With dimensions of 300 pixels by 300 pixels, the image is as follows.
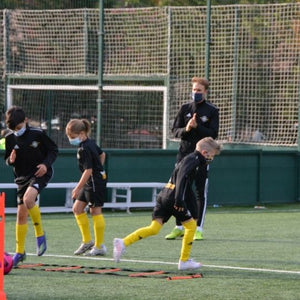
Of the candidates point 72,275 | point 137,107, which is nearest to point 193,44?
point 137,107

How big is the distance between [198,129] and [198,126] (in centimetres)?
4

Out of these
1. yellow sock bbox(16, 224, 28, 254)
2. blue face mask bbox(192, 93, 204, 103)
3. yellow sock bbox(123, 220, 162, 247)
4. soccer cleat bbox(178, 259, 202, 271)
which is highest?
blue face mask bbox(192, 93, 204, 103)

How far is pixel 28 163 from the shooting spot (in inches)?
416

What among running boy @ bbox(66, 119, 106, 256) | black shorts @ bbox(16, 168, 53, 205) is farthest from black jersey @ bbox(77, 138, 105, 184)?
black shorts @ bbox(16, 168, 53, 205)

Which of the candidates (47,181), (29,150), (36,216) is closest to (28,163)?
(29,150)

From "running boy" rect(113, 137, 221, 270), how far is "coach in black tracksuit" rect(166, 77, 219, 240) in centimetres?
253

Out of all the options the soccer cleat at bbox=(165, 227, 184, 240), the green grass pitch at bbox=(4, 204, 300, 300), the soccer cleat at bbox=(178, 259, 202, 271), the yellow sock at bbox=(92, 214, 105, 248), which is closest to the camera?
the green grass pitch at bbox=(4, 204, 300, 300)

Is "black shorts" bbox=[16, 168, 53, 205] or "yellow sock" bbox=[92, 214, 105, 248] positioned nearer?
"black shorts" bbox=[16, 168, 53, 205]

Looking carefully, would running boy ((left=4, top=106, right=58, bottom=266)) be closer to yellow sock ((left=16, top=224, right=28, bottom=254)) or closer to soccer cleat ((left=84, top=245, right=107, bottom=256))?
yellow sock ((left=16, top=224, right=28, bottom=254))

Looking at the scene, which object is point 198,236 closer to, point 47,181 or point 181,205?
point 47,181

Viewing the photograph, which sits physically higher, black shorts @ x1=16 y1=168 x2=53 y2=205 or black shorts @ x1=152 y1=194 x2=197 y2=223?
black shorts @ x1=16 y1=168 x2=53 y2=205

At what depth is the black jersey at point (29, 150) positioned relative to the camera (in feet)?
34.4

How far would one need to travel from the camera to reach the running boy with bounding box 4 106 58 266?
10.4 m

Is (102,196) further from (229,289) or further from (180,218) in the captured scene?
(229,289)
